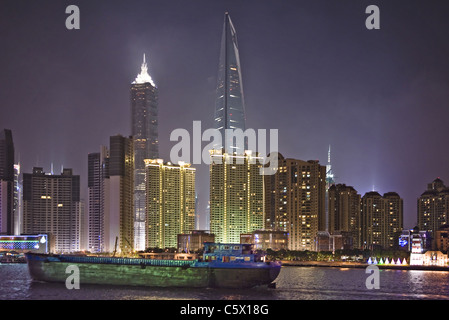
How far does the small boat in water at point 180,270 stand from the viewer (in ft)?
209

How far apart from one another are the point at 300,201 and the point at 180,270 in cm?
12799

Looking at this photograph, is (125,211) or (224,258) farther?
(125,211)

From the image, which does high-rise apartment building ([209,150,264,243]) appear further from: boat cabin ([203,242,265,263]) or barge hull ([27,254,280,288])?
boat cabin ([203,242,265,263])

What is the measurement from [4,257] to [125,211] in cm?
3806

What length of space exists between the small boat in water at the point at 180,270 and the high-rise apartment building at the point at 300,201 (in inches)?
4847

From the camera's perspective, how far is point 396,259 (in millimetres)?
166250

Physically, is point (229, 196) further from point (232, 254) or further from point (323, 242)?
point (232, 254)

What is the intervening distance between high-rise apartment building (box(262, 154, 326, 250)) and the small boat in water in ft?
404

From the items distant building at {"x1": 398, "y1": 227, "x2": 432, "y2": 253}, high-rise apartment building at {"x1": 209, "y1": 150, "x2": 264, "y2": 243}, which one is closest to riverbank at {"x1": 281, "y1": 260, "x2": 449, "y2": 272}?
distant building at {"x1": 398, "y1": 227, "x2": 432, "y2": 253}

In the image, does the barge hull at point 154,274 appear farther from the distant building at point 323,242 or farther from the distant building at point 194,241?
the distant building at point 323,242

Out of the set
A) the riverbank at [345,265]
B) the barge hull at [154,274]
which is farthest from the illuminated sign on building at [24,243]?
the barge hull at [154,274]
